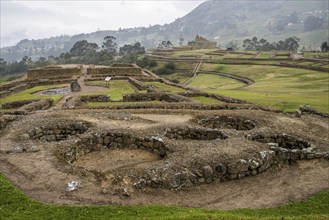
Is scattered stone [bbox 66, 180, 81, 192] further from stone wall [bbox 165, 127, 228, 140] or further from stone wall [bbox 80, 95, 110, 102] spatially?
stone wall [bbox 80, 95, 110, 102]

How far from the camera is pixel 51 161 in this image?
53.2ft

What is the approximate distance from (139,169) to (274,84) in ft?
178

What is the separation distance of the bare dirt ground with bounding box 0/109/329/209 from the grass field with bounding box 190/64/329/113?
19.7m

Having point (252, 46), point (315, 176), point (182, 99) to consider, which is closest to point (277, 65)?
point (182, 99)

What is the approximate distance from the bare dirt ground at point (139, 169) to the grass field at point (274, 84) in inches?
776

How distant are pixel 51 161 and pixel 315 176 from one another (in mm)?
12854

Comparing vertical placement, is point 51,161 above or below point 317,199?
above

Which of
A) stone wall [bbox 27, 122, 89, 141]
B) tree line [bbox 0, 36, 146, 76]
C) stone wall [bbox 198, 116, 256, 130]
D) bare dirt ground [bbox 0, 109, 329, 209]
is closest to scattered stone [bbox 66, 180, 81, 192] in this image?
bare dirt ground [bbox 0, 109, 329, 209]

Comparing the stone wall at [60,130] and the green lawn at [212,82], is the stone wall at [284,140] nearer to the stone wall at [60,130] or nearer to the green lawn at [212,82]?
the stone wall at [60,130]

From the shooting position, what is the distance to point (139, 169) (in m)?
15.7

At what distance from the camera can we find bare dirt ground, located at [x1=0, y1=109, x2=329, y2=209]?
13.9 m

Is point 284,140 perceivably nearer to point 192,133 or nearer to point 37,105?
point 192,133

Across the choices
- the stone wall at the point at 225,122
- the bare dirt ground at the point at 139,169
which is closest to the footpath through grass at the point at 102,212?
the bare dirt ground at the point at 139,169

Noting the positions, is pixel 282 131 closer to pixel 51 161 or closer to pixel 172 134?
pixel 172 134
